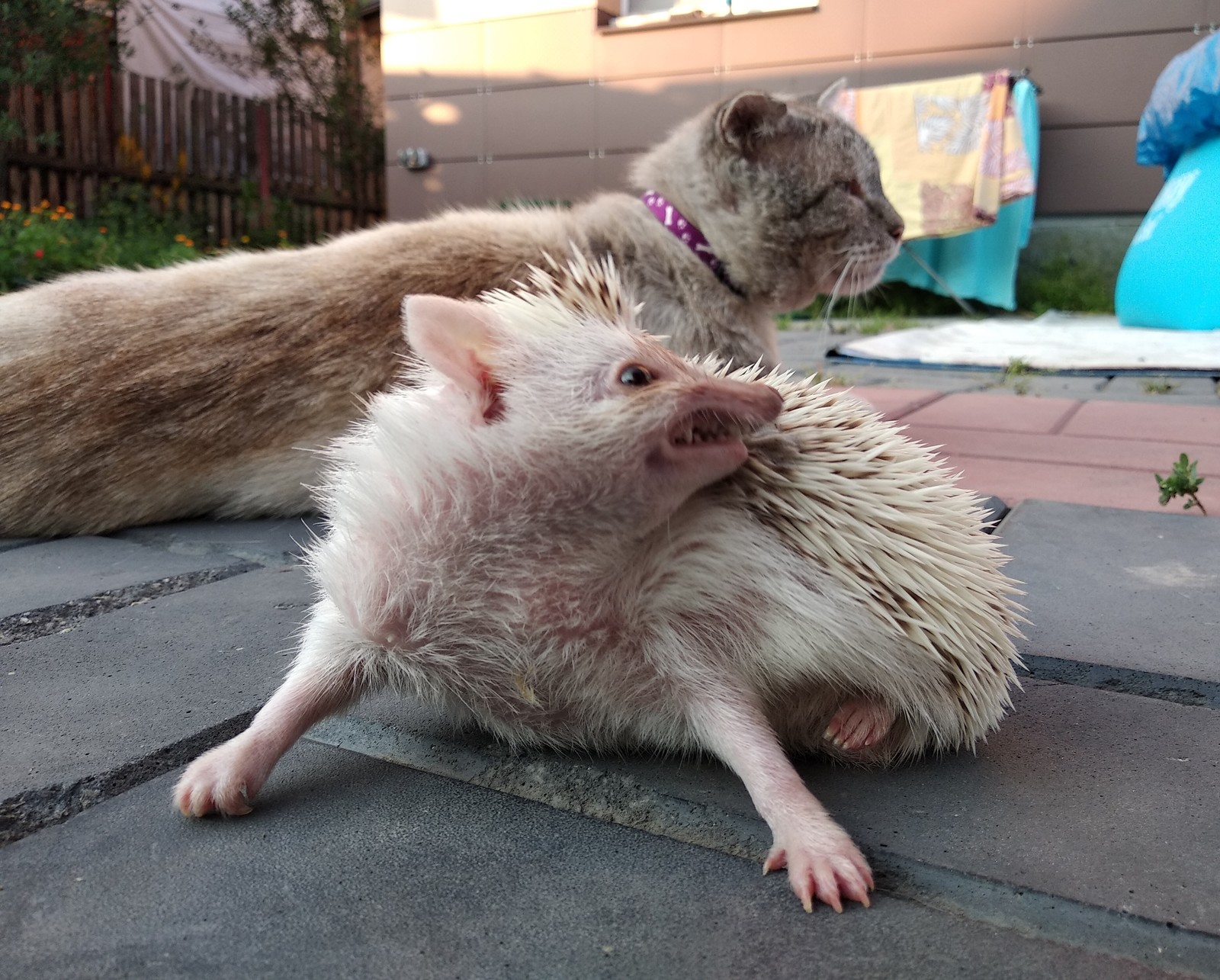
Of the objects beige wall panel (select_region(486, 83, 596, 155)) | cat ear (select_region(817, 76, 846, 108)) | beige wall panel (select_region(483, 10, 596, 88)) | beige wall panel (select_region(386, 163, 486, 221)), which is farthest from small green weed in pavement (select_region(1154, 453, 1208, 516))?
beige wall panel (select_region(386, 163, 486, 221))

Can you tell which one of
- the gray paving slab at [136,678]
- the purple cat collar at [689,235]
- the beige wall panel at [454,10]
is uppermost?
the beige wall panel at [454,10]

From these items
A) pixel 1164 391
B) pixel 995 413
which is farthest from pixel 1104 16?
pixel 995 413

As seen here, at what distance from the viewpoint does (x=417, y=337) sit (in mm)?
1418

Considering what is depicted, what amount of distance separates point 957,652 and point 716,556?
0.38 metres

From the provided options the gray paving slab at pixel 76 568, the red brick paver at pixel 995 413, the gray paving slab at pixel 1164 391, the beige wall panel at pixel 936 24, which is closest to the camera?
the gray paving slab at pixel 76 568

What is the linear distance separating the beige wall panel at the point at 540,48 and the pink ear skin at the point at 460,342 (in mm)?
9369

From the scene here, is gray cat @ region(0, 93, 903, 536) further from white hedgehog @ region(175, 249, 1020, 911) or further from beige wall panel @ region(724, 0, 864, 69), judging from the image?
beige wall panel @ region(724, 0, 864, 69)

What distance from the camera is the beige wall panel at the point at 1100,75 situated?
26.7 ft

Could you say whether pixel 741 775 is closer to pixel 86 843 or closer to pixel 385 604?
pixel 385 604

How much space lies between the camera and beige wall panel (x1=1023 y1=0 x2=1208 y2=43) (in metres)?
7.97

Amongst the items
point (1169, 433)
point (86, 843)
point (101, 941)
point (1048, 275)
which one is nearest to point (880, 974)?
point (101, 941)

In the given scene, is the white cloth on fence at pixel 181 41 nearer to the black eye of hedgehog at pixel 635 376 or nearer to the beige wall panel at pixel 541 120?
the beige wall panel at pixel 541 120

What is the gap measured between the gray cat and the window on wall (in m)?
6.64

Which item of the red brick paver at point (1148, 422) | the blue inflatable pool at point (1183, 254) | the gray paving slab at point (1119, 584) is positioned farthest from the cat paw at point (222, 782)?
the blue inflatable pool at point (1183, 254)
